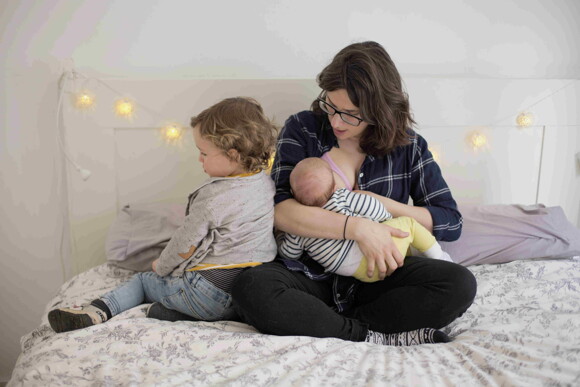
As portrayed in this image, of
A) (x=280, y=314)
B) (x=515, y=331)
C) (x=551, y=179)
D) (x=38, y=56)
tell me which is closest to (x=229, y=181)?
(x=280, y=314)

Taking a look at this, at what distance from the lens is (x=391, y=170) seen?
1.55 metres

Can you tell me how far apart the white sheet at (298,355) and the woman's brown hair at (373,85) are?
1.95 ft

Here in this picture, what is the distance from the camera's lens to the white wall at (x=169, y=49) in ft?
6.02

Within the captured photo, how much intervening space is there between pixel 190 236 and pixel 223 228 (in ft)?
0.30

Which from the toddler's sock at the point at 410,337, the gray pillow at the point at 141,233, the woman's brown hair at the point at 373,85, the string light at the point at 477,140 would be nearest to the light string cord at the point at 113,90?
the gray pillow at the point at 141,233

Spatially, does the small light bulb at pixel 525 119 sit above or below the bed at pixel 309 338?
above

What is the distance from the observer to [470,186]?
2.04m

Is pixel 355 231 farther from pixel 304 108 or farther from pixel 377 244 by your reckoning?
pixel 304 108

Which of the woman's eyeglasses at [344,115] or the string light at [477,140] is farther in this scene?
the string light at [477,140]

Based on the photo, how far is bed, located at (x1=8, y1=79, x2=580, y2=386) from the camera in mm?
975

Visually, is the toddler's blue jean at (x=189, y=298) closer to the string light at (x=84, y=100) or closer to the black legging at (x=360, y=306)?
the black legging at (x=360, y=306)

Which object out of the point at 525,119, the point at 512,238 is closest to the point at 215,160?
the point at 512,238

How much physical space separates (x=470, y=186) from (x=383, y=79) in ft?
2.87

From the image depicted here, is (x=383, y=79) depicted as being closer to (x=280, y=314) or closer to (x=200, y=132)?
(x=200, y=132)
